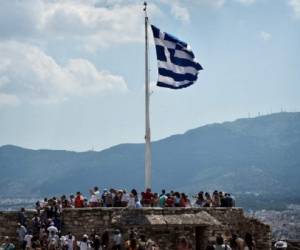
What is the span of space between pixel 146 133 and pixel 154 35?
517 cm

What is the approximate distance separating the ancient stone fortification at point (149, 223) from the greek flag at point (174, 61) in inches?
305

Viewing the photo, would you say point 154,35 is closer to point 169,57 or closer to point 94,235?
point 169,57

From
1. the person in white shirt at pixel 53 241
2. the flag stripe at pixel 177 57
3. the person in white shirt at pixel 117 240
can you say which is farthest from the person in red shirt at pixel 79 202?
the flag stripe at pixel 177 57

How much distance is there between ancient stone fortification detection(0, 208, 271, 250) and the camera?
1361 inches

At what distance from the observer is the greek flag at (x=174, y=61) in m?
40.9

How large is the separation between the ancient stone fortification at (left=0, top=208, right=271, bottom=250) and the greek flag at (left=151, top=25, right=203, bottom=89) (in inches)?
305

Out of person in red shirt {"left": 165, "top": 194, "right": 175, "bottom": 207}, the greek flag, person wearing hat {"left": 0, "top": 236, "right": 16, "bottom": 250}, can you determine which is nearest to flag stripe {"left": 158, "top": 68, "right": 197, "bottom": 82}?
the greek flag

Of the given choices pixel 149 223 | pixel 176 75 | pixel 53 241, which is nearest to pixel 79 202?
pixel 53 241

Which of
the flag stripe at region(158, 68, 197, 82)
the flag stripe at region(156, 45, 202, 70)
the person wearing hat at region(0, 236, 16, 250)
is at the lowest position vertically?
the person wearing hat at region(0, 236, 16, 250)

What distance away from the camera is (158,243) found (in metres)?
34.6

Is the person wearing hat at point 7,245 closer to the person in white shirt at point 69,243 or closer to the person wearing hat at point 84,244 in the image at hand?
the person in white shirt at point 69,243

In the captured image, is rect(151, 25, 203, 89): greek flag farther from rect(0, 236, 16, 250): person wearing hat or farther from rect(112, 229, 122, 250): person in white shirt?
rect(0, 236, 16, 250): person wearing hat

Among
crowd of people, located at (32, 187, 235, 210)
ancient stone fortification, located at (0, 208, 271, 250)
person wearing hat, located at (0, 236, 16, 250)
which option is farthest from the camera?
crowd of people, located at (32, 187, 235, 210)

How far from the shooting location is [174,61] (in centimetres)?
4109
